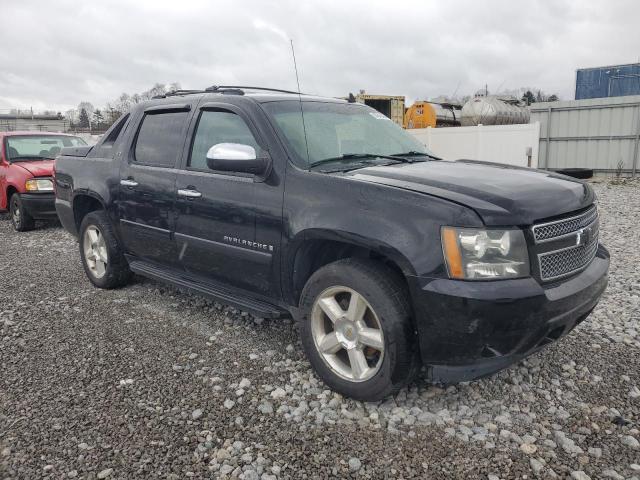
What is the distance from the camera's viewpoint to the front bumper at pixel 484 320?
2434mm

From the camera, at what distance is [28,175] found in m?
8.72

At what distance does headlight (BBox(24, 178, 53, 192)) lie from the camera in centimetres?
866

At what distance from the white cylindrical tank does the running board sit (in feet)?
59.8

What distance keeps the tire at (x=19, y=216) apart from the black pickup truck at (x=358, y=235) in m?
5.41

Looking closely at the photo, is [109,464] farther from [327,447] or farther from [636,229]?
[636,229]

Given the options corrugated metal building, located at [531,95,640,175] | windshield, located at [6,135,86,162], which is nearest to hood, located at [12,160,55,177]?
windshield, located at [6,135,86,162]

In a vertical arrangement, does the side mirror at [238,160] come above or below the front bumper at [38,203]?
above

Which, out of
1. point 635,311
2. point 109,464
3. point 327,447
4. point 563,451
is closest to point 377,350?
point 327,447

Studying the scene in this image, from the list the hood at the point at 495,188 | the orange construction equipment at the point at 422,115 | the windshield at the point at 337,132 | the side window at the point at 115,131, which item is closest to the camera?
the hood at the point at 495,188

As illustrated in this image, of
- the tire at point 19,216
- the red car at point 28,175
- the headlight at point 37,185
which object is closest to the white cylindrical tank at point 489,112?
the red car at point 28,175

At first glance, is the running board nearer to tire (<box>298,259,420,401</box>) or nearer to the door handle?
tire (<box>298,259,420,401</box>)

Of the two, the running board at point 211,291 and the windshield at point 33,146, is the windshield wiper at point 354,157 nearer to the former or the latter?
the running board at point 211,291

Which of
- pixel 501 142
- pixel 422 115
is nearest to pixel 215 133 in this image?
pixel 501 142

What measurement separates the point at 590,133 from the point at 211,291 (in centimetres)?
1578
